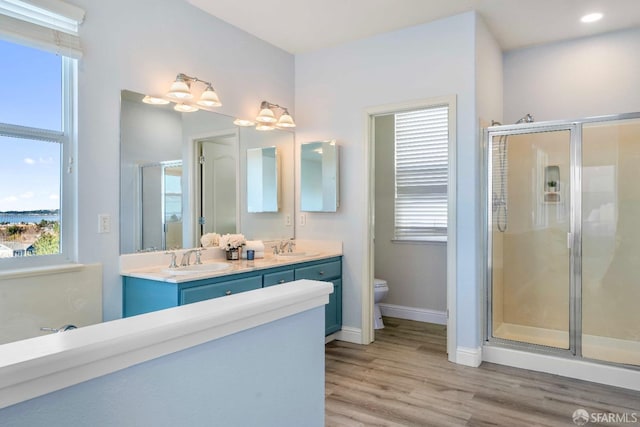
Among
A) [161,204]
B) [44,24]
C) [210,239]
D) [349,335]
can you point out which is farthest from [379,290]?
[44,24]

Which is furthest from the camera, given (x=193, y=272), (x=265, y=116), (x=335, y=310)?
(x=335, y=310)

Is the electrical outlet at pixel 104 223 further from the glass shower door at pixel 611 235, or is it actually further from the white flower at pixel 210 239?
the glass shower door at pixel 611 235

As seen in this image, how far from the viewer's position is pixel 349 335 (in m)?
3.95

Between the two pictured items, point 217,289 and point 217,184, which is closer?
point 217,289

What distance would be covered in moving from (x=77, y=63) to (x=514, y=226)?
3.69 m

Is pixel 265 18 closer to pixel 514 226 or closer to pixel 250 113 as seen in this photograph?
pixel 250 113

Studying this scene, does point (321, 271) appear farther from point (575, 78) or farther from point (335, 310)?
point (575, 78)

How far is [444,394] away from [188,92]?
2.75 m

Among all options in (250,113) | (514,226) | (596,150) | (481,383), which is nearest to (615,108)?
(596,150)

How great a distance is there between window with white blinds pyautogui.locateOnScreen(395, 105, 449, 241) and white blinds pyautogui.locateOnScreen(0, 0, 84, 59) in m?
3.21

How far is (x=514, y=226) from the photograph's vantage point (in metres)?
3.88

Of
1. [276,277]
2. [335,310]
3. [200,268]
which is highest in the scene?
[200,268]

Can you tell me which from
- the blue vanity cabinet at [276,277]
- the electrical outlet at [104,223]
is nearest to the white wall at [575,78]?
the blue vanity cabinet at [276,277]

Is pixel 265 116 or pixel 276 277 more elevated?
pixel 265 116
